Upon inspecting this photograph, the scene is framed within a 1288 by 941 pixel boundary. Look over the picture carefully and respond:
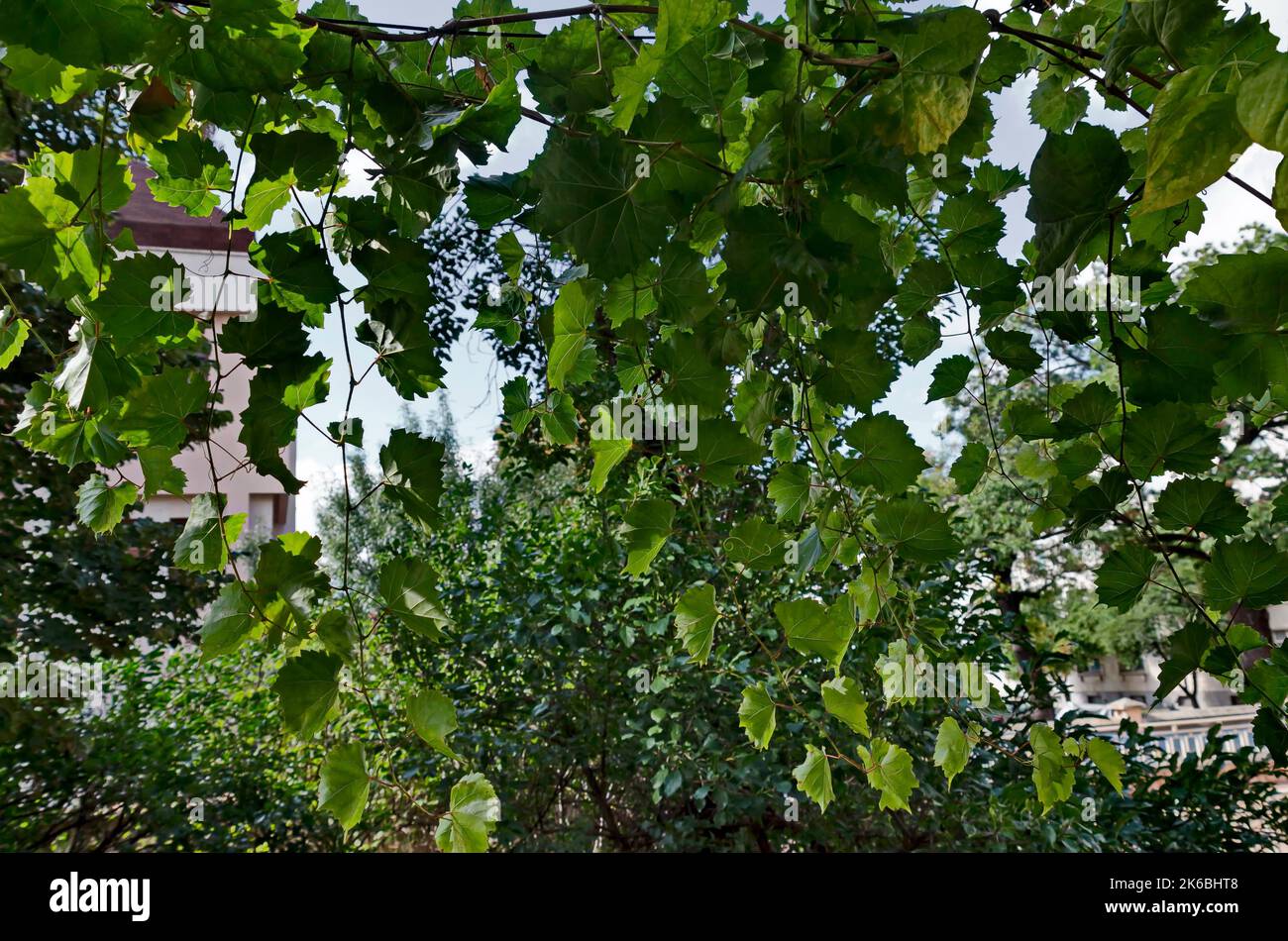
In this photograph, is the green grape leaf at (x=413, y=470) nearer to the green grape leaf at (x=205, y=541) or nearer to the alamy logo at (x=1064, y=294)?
the green grape leaf at (x=205, y=541)

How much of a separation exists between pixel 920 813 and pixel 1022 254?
1914 millimetres

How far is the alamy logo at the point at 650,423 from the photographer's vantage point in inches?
21.6

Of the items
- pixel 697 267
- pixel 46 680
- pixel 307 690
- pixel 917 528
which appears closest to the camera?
pixel 307 690

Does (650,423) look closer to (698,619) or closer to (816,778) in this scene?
(698,619)

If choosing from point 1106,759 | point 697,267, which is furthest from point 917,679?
point 697,267

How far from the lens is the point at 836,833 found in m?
2.15

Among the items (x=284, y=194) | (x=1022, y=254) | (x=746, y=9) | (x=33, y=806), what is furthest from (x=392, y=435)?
(x=33, y=806)

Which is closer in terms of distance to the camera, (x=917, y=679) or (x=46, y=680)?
(x=917, y=679)

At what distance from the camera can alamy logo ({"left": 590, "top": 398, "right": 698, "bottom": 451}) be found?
0.55 meters

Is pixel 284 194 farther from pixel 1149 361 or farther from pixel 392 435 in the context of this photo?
pixel 1149 361
